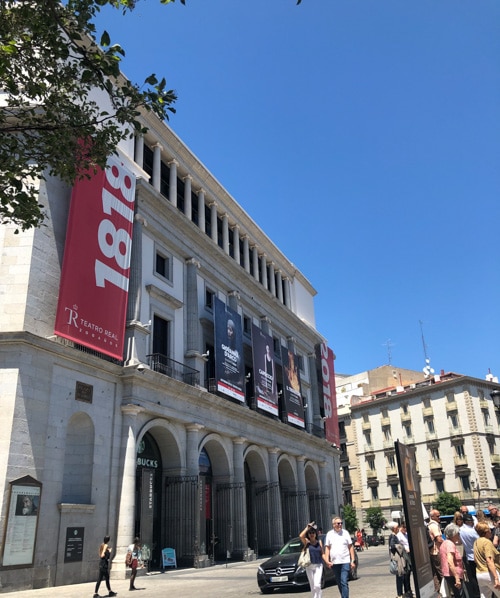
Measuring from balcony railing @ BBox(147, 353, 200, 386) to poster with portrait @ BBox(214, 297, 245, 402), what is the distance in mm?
1474

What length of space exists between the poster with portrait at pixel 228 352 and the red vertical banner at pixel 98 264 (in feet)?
23.0

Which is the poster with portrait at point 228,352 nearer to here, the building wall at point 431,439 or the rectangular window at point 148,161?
the rectangular window at point 148,161

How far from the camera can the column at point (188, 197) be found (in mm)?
29375

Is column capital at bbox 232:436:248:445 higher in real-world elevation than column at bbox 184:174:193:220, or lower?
lower

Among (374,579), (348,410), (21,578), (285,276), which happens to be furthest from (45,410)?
(348,410)

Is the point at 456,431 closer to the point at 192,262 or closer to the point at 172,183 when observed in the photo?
the point at 192,262

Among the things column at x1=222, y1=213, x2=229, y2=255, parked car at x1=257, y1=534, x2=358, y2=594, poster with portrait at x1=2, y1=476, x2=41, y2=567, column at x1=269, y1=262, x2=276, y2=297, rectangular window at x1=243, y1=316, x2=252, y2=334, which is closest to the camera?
parked car at x1=257, y1=534, x2=358, y2=594

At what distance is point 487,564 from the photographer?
322 inches

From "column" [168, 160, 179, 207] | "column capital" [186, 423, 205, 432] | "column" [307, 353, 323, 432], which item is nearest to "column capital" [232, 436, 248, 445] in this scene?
"column capital" [186, 423, 205, 432]

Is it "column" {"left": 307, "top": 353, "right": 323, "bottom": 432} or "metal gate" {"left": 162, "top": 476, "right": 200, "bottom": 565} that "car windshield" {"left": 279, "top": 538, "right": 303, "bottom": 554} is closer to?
"metal gate" {"left": 162, "top": 476, "right": 200, "bottom": 565}

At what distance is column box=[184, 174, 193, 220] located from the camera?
29.4m

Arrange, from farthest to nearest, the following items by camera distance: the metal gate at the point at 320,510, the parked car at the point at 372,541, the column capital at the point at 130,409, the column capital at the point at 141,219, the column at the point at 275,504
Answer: the parked car at the point at 372,541 < the metal gate at the point at 320,510 < the column at the point at 275,504 < the column capital at the point at 141,219 < the column capital at the point at 130,409

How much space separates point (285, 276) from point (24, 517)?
29.7m

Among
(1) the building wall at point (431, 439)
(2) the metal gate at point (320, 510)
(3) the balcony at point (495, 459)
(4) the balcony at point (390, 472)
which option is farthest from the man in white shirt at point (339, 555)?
(4) the balcony at point (390, 472)
